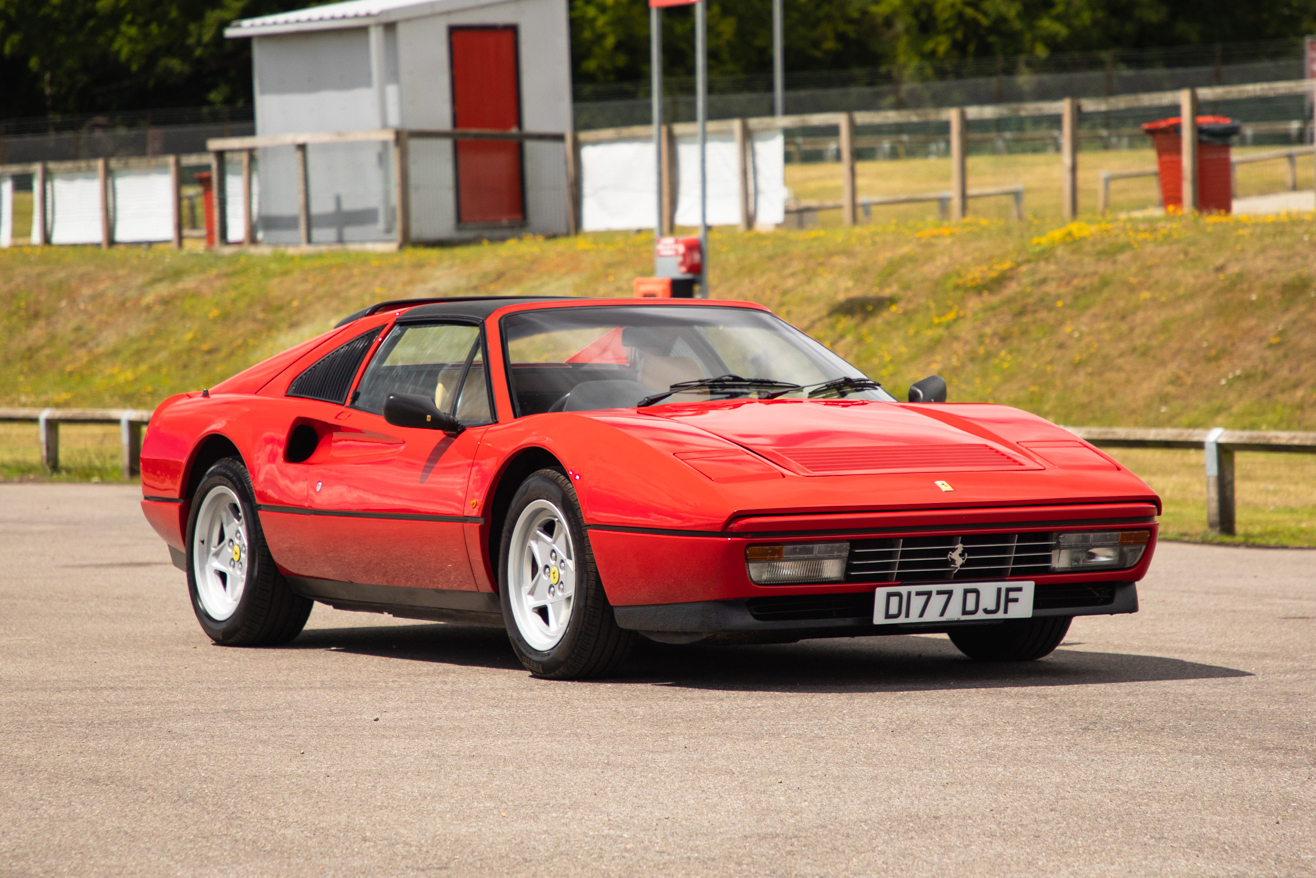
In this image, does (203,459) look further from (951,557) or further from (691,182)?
(691,182)

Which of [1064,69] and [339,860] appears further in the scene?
A: [1064,69]

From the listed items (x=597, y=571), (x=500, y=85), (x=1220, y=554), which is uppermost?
(x=500, y=85)

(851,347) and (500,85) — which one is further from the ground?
(500,85)

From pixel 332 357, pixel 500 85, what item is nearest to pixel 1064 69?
pixel 500 85

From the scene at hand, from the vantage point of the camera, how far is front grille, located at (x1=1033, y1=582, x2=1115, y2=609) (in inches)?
248

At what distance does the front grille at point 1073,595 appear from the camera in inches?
248

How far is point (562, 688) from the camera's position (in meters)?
6.27

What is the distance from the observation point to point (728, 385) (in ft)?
23.1

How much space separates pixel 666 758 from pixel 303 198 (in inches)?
970

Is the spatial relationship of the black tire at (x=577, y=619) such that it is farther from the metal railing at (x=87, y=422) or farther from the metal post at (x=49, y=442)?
the metal post at (x=49, y=442)

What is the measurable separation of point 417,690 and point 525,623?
1.54ft

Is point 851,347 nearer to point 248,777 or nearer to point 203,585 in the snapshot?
point 203,585

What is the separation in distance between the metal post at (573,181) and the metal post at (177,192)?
721 cm

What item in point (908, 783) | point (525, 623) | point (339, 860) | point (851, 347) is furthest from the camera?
point (851, 347)
